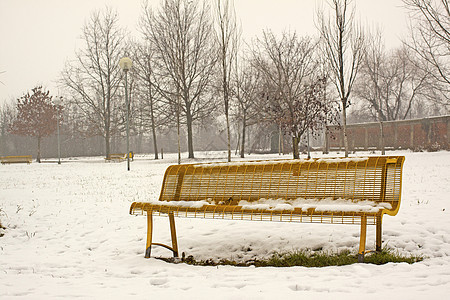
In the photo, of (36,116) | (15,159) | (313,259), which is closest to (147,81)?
(15,159)

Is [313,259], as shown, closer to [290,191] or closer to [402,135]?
[290,191]

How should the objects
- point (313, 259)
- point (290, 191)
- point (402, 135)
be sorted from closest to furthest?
point (313, 259) < point (290, 191) < point (402, 135)

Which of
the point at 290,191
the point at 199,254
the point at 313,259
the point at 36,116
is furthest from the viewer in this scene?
the point at 36,116

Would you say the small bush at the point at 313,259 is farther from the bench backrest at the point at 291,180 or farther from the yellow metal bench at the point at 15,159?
the yellow metal bench at the point at 15,159

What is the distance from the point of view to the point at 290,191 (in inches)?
173

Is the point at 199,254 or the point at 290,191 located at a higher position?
the point at 290,191

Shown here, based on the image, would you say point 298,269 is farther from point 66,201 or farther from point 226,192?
point 66,201

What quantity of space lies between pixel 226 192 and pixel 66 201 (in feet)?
16.4

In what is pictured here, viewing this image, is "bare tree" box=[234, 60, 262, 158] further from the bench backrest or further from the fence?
the bench backrest

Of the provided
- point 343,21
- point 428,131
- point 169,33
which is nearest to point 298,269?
point 343,21

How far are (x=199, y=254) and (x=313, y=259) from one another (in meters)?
1.39

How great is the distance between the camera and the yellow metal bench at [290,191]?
3639 mm

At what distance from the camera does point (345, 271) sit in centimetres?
318

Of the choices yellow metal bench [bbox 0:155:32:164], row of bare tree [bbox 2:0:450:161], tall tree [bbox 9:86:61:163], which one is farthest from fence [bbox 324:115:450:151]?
tall tree [bbox 9:86:61:163]
